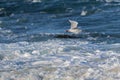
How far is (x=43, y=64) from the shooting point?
834cm

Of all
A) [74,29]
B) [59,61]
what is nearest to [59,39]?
[74,29]

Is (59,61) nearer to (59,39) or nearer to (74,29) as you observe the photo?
(59,39)

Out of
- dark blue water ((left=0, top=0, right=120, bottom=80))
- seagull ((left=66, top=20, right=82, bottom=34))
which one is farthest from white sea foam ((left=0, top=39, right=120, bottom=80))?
seagull ((left=66, top=20, right=82, bottom=34))

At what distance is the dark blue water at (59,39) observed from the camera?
8055mm

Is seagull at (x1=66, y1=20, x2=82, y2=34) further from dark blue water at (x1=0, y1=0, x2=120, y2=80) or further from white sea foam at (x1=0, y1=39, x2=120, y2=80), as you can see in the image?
white sea foam at (x1=0, y1=39, x2=120, y2=80)

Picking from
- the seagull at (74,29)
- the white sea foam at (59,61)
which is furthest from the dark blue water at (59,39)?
the seagull at (74,29)

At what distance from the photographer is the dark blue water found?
805 cm

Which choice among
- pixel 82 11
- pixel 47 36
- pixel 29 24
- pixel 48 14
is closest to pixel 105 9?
pixel 82 11

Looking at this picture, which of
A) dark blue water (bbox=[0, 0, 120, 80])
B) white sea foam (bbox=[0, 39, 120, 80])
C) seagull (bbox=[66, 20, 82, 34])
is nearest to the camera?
white sea foam (bbox=[0, 39, 120, 80])

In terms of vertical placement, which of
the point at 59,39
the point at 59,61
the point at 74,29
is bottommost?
the point at 74,29

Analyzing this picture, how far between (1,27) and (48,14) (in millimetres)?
3057

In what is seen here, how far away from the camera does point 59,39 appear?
441 inches

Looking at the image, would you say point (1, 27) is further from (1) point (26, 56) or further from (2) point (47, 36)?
(1) point (26, 56)

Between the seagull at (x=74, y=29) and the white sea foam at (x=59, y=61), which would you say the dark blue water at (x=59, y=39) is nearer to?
the white sea foam at (x=59, y=61)
